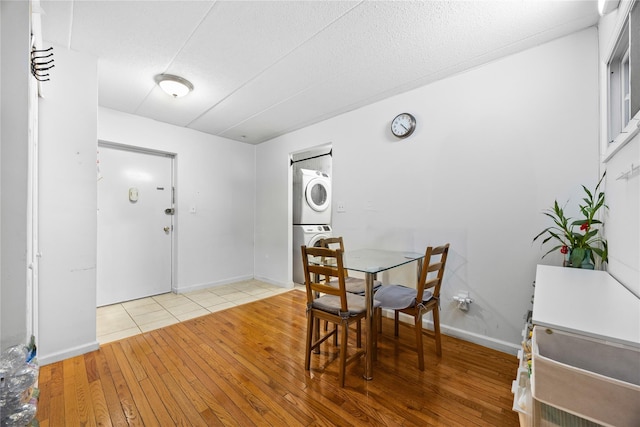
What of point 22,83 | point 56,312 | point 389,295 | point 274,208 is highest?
point 22,83

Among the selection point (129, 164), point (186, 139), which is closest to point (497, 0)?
point (186, 139)

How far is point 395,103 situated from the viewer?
9.13 feet

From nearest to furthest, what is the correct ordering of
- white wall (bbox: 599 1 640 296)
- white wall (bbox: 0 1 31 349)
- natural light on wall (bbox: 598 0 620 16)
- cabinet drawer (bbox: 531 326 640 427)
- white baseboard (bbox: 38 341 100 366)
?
cabinet drawer (bbox: 531 326 640 427) → white wall (bbox: 0 1 31 349) → white wall (bbox: 599 1 640 296) → natural light on wall (bbox: 598 0 620 16) → white baseboard (bbox: 38 341 100 366)

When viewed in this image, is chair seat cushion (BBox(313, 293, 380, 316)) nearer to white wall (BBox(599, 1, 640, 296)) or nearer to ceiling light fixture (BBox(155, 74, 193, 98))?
white wall (BBox(599, 1, 640, 296))

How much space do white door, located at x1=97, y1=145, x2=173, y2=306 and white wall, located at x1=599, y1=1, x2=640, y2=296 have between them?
4.38 meters

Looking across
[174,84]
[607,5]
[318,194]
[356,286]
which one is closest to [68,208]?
[174,84]

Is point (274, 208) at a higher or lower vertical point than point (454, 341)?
higher

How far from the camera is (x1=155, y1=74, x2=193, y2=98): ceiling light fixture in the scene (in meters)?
2.43

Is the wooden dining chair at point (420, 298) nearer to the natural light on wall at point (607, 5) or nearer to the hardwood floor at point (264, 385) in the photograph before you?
the hardwood floor at point (264, 385)

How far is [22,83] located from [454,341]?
3.05 metres

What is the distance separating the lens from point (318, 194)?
4.46 m

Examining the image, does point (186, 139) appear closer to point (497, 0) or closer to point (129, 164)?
point (129, 164)

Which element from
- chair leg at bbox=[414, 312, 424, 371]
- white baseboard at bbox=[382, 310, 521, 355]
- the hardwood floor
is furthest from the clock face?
the hardwood floor

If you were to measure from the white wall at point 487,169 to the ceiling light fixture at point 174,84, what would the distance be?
1843 mm
